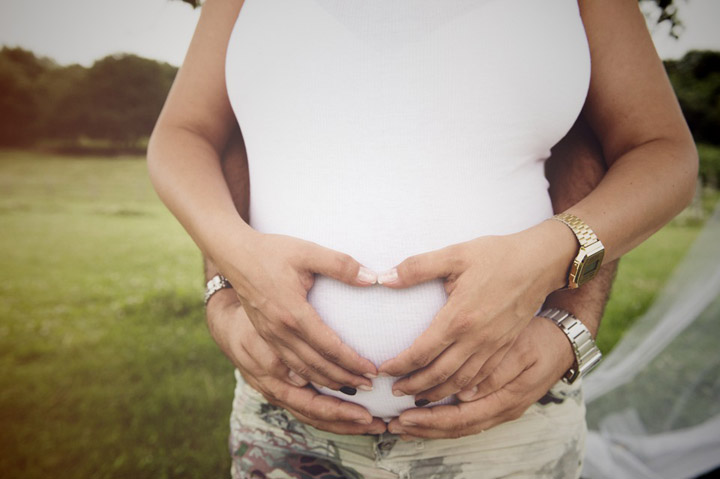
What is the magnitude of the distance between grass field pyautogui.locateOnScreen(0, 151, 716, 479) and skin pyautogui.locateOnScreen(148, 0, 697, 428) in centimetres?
182

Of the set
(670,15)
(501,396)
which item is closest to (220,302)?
(501,396)

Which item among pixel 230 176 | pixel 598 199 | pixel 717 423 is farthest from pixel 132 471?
pixel 717 423

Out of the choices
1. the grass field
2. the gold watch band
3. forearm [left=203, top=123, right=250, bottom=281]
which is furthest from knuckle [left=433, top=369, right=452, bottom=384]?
the grass field

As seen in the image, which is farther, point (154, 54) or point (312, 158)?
point (154, 54)

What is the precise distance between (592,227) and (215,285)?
2.76 feet

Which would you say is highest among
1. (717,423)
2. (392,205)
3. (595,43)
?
(595,43)

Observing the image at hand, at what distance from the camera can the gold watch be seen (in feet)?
2.38

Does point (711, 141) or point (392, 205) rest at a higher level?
point (392, 205)

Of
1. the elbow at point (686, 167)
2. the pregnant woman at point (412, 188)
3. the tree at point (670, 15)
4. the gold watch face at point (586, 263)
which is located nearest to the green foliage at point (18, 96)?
the tree at point (670, 15)

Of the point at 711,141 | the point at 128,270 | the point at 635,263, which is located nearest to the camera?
the point at 711,141

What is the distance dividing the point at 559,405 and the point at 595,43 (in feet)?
2.64

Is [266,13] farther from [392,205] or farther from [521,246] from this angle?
[521,246]

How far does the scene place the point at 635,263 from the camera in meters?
4.76

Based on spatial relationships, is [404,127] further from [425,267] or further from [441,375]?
[441,375]
